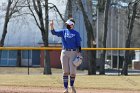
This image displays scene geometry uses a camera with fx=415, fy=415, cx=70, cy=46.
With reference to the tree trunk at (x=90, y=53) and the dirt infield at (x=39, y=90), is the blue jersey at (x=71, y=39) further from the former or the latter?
the tree trunk at (x=90, y=53)

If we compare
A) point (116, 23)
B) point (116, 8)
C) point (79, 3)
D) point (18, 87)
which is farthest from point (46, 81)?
point (116, 23)

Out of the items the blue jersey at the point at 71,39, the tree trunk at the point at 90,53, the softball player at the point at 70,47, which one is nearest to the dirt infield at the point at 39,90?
the softball player at the point at 70,47

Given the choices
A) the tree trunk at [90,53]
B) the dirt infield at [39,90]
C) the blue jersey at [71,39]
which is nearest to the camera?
the blue jersey at [71,39]

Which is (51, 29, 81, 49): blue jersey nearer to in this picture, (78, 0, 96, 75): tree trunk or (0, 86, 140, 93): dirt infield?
(0, 86, 140, 93): dirt infield

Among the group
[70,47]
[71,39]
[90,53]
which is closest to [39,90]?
[70,47]

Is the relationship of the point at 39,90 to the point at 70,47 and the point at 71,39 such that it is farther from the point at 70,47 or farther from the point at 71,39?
the point at 71,39

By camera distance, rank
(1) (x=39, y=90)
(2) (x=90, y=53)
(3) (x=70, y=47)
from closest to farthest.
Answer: (3) (x=70, y=47) → (1) (x=39, y=90) → (2) (x=90, y=53)

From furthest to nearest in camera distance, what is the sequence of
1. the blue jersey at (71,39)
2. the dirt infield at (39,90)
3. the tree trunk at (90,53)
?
1. the tree trunk at (90,53)
2. the dirt infield at (39,90)
3. the blue jersey at (71,39)

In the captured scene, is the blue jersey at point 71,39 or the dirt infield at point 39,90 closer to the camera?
the blue jersey at point 71,39

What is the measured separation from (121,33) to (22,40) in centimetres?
2324

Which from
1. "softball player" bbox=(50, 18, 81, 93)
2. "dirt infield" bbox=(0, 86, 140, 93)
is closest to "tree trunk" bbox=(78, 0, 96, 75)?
"dirt infield" bbox=(0, 86, 140, 93)

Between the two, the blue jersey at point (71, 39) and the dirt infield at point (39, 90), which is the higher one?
the blue jersey at point (71, 39)

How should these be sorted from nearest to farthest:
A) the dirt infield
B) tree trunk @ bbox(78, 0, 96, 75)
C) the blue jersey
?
the blue jersey
the dirt infield
tree trunk @ bbox(78, 0, 96, 75)

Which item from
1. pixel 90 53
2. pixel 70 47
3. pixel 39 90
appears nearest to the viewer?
pixel 70 47
